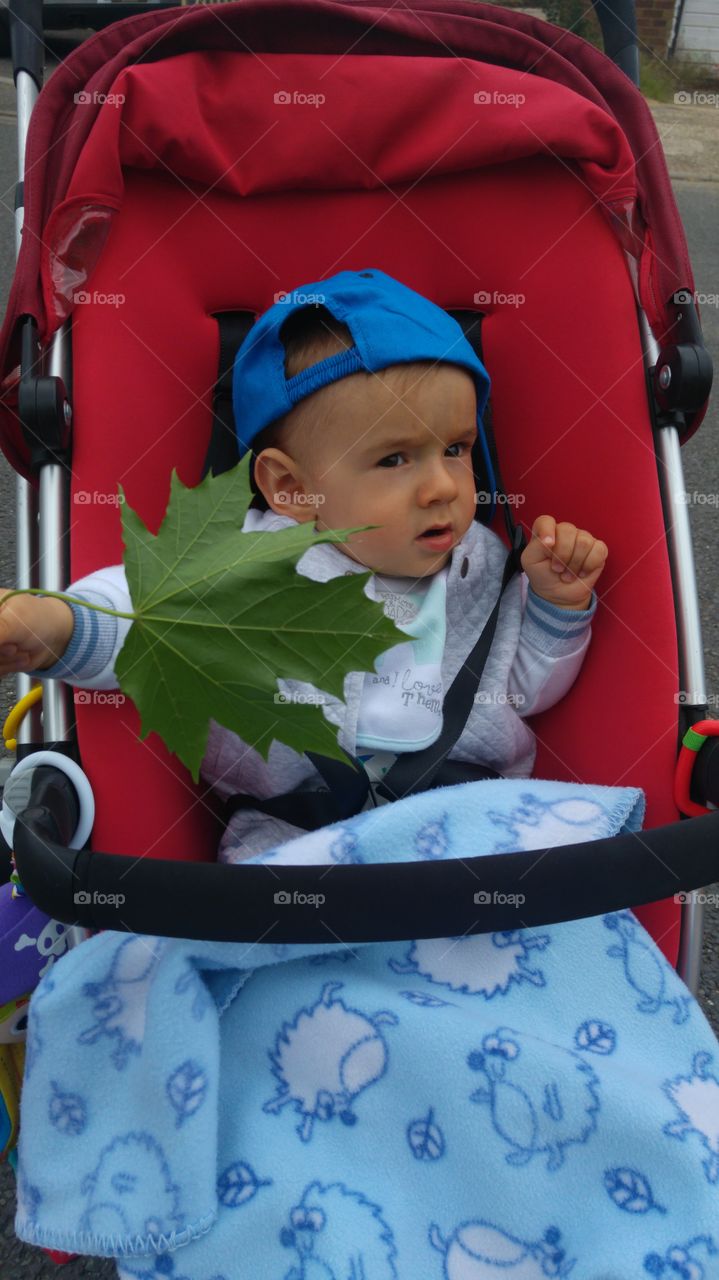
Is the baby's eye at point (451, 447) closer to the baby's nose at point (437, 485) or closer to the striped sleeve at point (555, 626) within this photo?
the baby's nose at point (437, 485)

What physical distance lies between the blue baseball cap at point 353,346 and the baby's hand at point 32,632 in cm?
42

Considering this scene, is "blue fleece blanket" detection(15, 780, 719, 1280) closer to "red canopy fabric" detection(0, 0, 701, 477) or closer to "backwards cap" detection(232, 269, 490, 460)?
A: "backwards cap" detection(232, 269, 490, 460)

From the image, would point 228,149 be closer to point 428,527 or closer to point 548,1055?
point 428,527

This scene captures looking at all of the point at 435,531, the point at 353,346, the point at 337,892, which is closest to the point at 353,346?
the point at 353,346

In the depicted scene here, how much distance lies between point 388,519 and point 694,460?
2118 millimetres

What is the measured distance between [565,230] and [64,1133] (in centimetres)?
130

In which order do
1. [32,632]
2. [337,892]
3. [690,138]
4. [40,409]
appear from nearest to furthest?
[337,892] → [32,632] → [40,409] → [690,138]

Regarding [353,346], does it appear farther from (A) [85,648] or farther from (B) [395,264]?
(A) [85,648]

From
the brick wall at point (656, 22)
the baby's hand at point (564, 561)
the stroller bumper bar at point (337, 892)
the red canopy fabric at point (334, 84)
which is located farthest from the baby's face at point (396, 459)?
the brick wall at point (656, 22)

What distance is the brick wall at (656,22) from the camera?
24.9ft

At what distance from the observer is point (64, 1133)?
1.06 meters

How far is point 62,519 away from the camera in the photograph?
1.32m

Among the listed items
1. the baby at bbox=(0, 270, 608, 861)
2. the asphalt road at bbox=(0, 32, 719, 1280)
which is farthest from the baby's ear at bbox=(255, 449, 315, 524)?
the asphalt road at bbox=(0, 32, 719, 1280)

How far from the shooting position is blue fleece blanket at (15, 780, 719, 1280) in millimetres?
966
